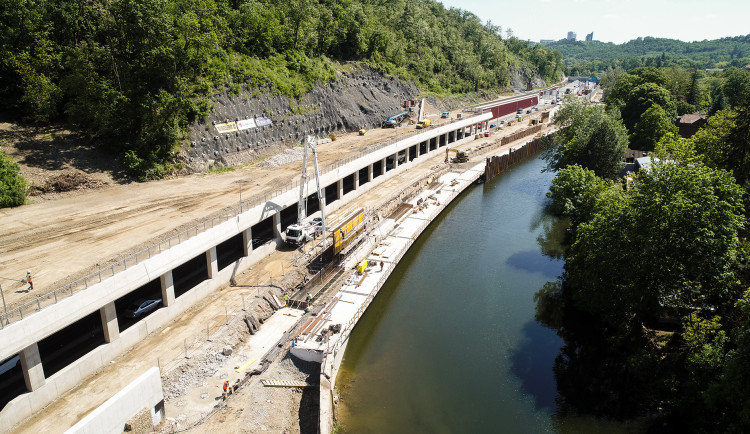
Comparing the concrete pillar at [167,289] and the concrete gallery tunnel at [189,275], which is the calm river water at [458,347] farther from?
the concrete gallery tunnel at [189,275]

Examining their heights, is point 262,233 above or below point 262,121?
below

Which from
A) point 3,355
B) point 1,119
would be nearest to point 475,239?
point 3,355

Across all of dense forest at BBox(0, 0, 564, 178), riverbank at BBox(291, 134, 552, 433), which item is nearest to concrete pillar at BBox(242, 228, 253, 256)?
riverbank at BBox(291, 134, 552, 433)

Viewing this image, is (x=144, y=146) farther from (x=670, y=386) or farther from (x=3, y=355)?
(x=670, y=386)

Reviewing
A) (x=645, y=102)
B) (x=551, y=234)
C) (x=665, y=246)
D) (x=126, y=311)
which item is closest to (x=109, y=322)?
(x=126, y=311)

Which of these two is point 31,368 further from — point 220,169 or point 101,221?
point 220,169
